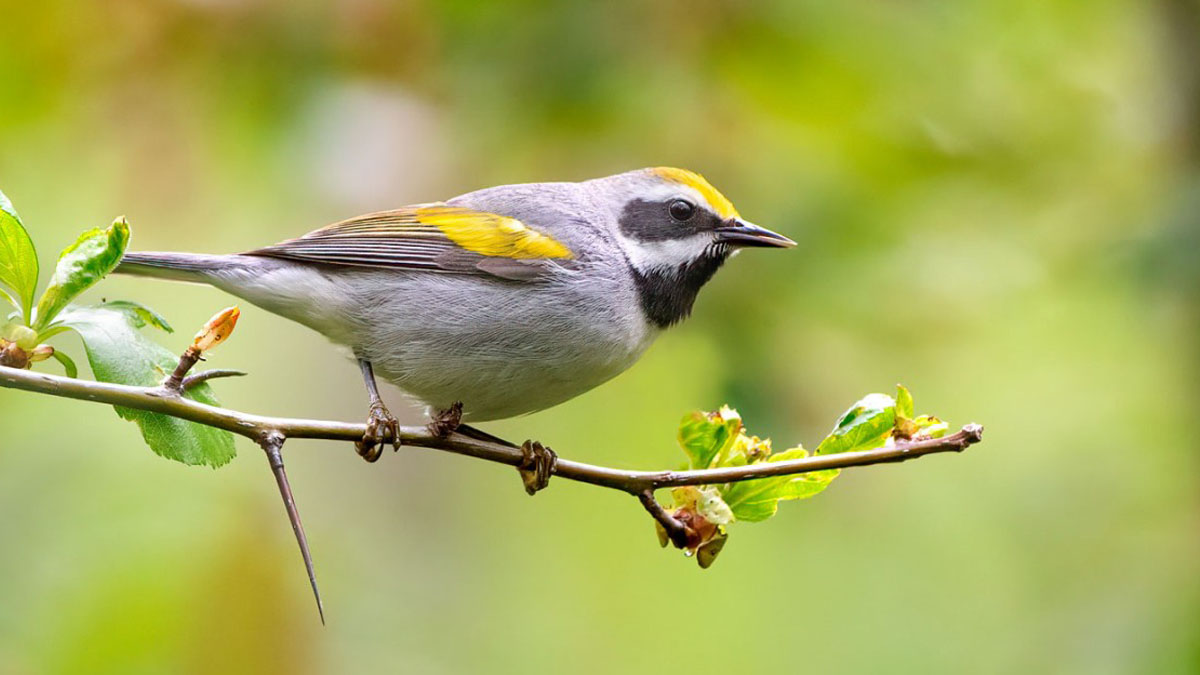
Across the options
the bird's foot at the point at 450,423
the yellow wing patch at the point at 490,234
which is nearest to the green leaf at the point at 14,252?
the bird's foot at the point at 450,423

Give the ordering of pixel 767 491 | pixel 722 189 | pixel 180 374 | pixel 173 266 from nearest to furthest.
A: pixel 180 374
pixel 767 491
pixel 173 266
pixel 722 189

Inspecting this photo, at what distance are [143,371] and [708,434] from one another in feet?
4.25

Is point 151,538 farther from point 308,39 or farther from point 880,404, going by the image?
point 880,404

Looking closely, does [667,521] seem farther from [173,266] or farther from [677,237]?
[677,237]

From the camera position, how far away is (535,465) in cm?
343

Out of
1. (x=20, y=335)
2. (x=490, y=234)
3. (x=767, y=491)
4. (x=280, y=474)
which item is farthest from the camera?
(x=490, y=234)

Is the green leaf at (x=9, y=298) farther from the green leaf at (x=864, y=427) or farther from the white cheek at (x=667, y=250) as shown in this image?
the white cheek at (x=667, y=250)

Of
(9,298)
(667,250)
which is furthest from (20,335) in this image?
(667,250)

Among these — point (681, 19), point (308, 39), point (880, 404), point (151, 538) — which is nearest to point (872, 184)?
point (681, 19)

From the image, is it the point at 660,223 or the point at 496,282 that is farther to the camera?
the point at 660,223

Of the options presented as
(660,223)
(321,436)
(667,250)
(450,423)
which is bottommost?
(321,436)

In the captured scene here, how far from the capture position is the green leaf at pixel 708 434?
2781 millimetres

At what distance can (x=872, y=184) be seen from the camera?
5.46 metres

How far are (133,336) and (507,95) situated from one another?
2.97m
